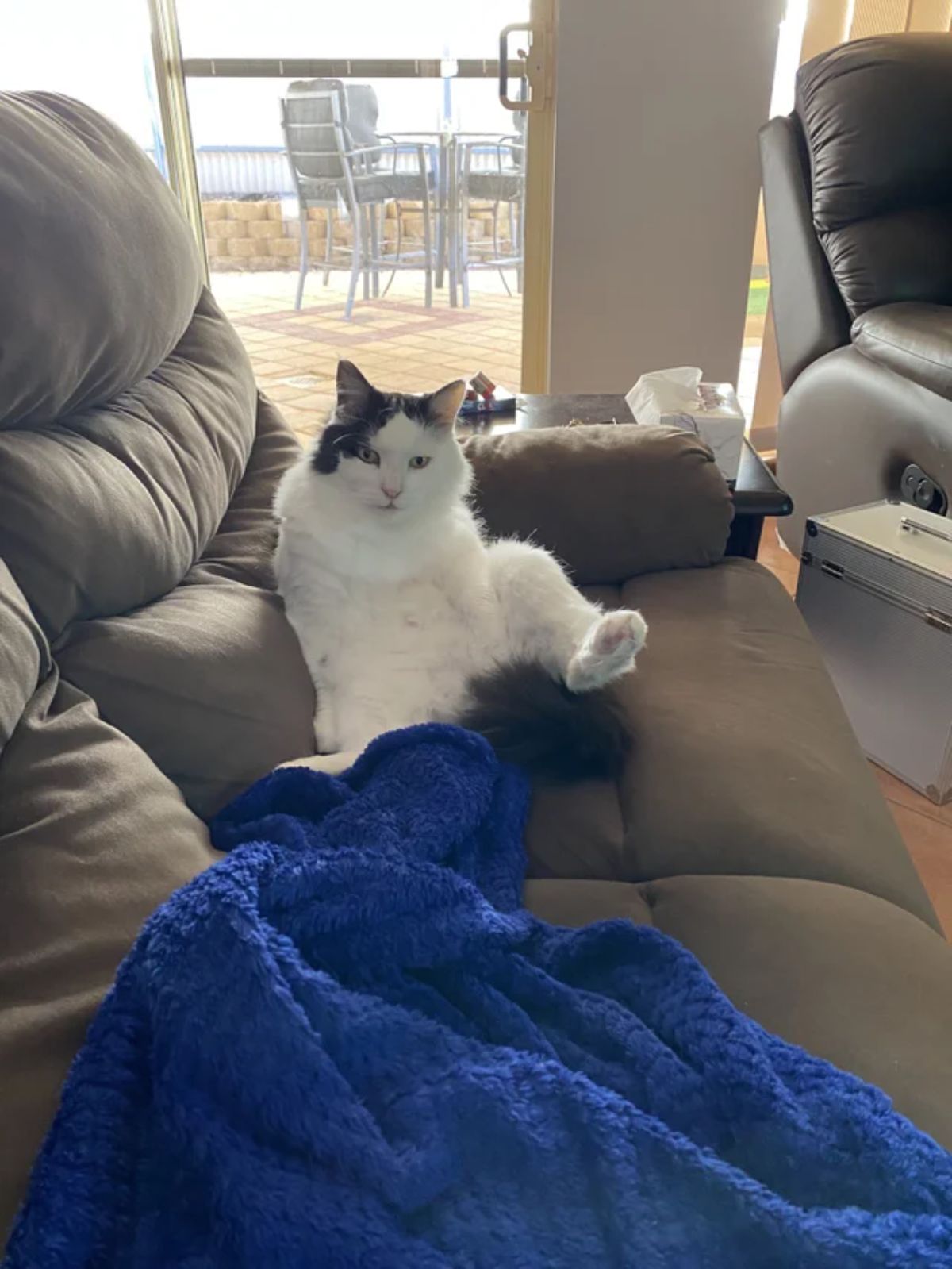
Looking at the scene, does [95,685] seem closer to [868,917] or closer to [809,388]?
[868,917]

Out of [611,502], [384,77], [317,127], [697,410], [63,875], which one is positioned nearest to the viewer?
[63,875]

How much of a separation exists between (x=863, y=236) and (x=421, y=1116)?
2.44 m

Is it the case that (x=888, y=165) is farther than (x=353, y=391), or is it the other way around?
(x=888, y=165)

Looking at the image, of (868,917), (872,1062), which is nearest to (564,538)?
(868,917)

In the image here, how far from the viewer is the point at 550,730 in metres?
1.18

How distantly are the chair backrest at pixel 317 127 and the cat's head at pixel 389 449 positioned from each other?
7.39ft

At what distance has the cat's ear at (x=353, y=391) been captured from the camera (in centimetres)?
141

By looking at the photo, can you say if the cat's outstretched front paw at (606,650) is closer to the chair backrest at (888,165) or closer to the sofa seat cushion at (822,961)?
the sofa seat cushion at (822,961)

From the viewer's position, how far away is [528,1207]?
59 centimetres

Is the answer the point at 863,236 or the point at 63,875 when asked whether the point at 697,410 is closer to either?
the point at 863,236

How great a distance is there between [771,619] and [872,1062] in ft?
2.63

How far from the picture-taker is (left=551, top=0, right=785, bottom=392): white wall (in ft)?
8.57

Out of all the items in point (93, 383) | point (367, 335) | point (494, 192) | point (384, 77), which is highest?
point (384, 77)

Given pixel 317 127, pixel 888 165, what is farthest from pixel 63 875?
pixel 317 127
